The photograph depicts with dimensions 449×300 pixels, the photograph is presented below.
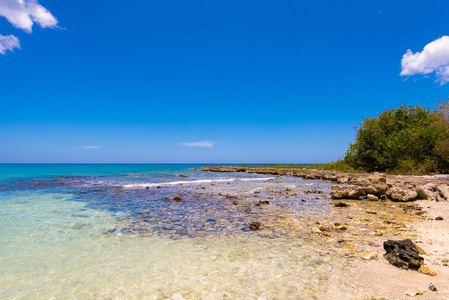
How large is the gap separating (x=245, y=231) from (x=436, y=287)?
5.83 m

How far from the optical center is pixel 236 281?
5246mm

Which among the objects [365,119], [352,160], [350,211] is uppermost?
[365,119]

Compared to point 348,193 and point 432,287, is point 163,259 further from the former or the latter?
point 348,193

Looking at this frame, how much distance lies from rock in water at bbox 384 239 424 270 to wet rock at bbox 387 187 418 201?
11.4m

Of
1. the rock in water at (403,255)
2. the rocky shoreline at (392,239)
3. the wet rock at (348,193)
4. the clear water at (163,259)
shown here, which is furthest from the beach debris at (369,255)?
the wet rock at (348,193)

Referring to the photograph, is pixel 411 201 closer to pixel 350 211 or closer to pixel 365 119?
pixel 350 211

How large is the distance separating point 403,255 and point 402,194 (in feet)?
42.3

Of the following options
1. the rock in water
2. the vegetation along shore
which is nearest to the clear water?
the vegetation along shore

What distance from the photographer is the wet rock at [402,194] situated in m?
15.3

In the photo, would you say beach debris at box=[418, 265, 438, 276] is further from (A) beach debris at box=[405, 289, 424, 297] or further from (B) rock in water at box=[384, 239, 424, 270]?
(A) beach debris at box=[405, 289, 424, 297]

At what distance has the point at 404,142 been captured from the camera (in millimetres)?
35781

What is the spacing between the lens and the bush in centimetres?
3303

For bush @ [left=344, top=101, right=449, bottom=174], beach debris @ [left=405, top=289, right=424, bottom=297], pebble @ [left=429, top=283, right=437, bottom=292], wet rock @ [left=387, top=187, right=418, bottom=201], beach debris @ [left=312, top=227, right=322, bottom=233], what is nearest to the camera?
beach debris @ [left=405, top=289, right=424, bottom=297]

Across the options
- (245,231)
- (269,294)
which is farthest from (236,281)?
(245,231)
